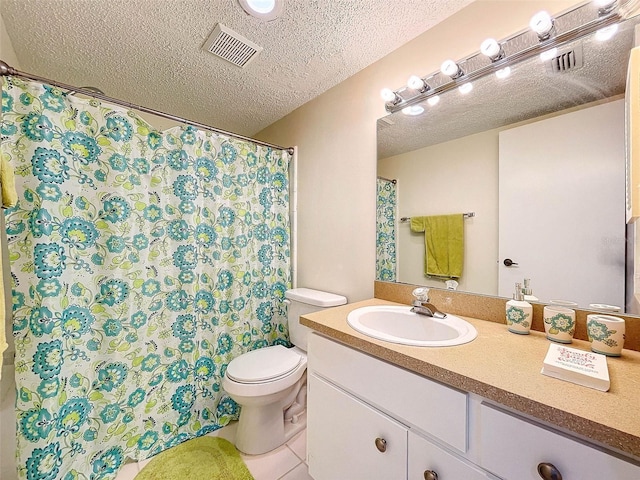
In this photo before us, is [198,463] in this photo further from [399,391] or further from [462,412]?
[462,412]

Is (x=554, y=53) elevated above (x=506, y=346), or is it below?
above

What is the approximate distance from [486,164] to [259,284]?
1.54 m

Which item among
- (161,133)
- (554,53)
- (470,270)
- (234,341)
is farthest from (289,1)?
(234,341)

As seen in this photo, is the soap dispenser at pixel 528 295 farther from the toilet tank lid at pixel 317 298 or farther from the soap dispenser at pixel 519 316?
the toilet tank lid at pixel 317 298

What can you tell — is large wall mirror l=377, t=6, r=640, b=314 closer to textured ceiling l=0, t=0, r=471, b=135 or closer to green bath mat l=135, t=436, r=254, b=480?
textured ceiling l=0, t=0, r=471, b=135

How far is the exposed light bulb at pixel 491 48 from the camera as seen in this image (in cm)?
99

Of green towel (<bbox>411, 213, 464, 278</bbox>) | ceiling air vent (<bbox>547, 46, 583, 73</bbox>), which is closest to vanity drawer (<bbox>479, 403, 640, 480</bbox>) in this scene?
green towel (<bbox>411, 213, 464, 278</bbox>)

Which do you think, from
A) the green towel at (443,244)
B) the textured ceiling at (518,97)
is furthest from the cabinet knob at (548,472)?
the textured ceiling at (518,97)

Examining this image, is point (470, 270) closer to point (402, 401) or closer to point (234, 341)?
point (402, 401)

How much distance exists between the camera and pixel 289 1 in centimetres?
110

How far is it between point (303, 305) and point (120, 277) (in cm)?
102

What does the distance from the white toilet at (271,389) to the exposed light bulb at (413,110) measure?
44.1 inches

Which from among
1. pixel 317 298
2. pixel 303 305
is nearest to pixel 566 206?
pixel 317 298

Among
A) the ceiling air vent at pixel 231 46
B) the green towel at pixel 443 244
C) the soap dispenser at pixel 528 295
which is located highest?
the ceiling air vent at pixel 231 46
